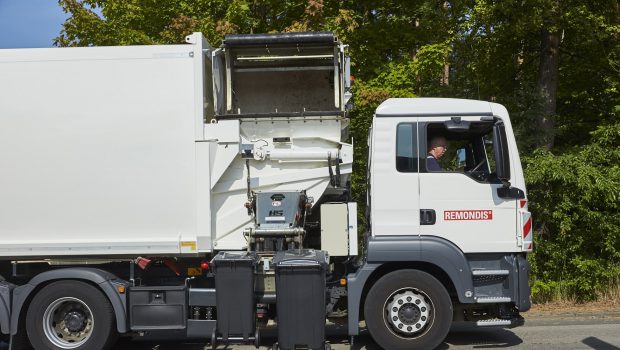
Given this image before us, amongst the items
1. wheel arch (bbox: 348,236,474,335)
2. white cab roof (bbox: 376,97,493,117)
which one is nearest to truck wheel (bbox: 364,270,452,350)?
wheel arch (bbox: 348,236,474,335)

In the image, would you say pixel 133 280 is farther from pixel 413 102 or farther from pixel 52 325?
pixel 413 102

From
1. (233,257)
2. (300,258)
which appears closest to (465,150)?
(300,258)

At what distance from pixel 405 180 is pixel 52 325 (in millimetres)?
3947

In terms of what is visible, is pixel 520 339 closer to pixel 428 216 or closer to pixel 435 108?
pixel 428 216

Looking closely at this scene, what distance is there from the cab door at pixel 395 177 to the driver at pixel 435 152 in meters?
0.14

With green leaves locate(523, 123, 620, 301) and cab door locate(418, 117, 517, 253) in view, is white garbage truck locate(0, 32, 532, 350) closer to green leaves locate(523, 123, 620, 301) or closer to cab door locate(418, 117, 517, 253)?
cab door locate(418, 117, 517, 253)

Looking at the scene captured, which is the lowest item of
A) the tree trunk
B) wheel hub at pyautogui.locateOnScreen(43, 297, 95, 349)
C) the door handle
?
wheel hub at pyautogui.locateOnScreen(43, 297, 95, 349)

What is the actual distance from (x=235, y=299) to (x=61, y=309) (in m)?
1.85

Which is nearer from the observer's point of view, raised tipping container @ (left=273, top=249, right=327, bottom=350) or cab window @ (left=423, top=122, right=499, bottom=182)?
raised tipping container @ (left=273, top=249, right=327, bottom=350)

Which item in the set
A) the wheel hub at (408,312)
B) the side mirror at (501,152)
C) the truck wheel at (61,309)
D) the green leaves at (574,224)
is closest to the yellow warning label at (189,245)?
the truck wheel at (61,309)

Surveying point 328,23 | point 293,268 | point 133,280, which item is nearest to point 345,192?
point 293,268

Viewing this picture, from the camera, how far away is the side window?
6.95 metres

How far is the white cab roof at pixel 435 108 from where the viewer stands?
703 centimetres

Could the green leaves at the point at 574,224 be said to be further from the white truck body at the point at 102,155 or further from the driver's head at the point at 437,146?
the white truck body at the point at 102,155
